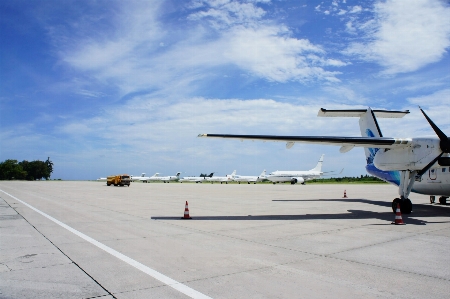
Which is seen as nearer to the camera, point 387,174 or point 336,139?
point 336,139

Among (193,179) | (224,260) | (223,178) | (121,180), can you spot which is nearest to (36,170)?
(193,179)

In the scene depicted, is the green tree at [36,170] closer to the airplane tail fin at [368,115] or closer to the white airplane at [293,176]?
the white airplane at [293,176]

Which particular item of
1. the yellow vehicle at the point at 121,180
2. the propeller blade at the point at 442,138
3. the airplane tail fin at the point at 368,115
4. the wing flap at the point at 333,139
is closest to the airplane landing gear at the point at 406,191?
the wing flap at the point at 333,139

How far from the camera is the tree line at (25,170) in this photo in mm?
138875

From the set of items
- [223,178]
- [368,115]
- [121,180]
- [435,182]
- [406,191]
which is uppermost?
[368,115]

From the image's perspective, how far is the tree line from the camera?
456ft

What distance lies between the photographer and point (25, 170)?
148250 millimetres

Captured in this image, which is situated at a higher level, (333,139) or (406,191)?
(333,139)

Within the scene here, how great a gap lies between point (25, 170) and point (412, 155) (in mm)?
167199

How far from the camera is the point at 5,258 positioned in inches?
254

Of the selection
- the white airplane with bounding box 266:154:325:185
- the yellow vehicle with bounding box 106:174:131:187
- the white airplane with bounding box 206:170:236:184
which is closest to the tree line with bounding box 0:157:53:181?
the white airplane with bounding box 206:170:236:184

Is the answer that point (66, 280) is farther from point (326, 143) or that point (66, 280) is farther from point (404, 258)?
point (326, 143)

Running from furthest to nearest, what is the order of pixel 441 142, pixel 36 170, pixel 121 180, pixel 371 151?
pixel 36 170, pixel 121 180, pixel 371 151, pixel 441 142

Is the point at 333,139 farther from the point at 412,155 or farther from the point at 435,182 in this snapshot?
the point at 435,182
